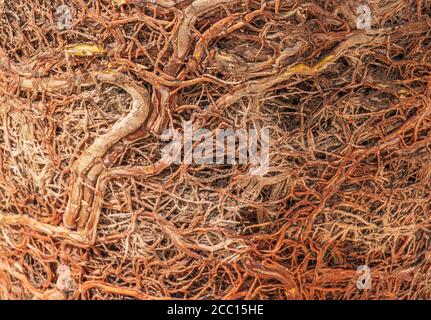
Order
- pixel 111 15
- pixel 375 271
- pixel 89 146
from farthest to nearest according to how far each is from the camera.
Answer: pixel 375 271 → pixel 89 146 → pixel 111 15

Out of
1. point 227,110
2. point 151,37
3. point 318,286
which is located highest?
point 151,37

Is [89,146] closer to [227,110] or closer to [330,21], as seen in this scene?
[227,110]

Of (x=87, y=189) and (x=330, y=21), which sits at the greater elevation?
(x=330, y=21)

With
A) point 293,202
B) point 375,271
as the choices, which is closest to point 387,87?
point 293,202

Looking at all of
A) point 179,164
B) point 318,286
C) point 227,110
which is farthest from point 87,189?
point 318,286

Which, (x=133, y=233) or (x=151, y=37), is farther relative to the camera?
(x=133, y=233)

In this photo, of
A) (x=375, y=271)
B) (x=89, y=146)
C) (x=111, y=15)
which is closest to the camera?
(x=111, y=15)

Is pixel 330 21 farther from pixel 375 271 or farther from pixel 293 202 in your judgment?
pixel 375 271
